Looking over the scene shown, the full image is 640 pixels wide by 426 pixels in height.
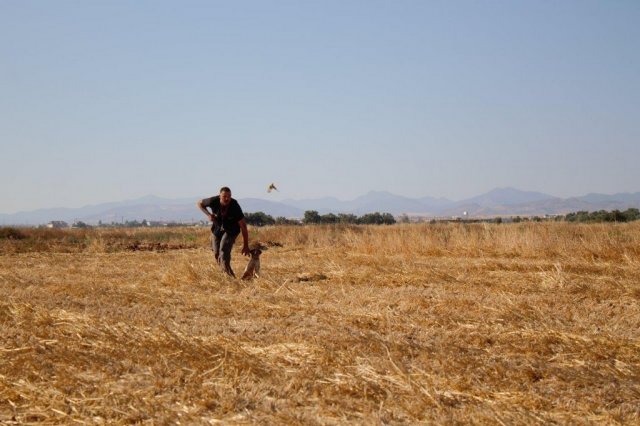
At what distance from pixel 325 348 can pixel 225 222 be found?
19.6 feet

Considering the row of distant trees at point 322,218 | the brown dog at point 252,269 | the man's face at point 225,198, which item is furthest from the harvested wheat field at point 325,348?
the row of distant trees at point 322,218

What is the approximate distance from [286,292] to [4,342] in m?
4.54

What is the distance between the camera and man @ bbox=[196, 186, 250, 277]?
1159 cm

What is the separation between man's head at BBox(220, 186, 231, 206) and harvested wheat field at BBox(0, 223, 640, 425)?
A: 1.31m

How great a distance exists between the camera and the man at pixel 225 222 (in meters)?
11.6

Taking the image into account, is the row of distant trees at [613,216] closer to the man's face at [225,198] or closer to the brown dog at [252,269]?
the brown dog at [252,269]

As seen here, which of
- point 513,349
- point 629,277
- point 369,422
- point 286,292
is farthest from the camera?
point 629,277

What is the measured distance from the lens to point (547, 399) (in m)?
4.60

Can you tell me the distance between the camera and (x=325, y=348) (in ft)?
19.8

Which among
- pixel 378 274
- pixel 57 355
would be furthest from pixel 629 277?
pixel 57 355

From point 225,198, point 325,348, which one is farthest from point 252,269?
point 325,348

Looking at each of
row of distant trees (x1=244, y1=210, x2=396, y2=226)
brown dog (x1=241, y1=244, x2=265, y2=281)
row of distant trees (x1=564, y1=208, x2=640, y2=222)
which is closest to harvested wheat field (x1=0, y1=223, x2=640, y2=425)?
brown dog (x1=241, y1=244, x2=265, y2=281)

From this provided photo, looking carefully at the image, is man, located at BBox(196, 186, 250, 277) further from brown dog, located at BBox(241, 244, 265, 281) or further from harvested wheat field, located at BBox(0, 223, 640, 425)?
harvested wheat field, located at BBox(0, 223, 640, 425)

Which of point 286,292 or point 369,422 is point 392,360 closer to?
point 369,422
